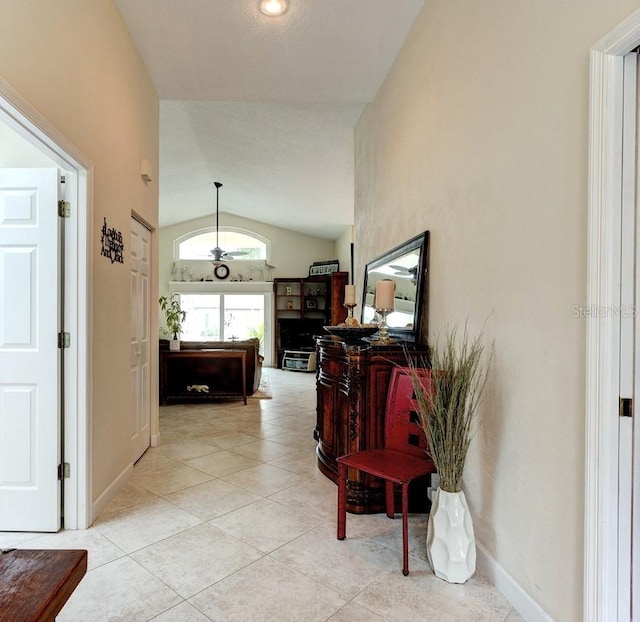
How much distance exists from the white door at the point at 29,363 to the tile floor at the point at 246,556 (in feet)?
0.83

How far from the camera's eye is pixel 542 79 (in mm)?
1644

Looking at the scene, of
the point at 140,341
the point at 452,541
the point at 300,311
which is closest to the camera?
the point at 452,541

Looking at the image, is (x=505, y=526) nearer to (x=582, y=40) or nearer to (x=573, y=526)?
(x=573, y=526)

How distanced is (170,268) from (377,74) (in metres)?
8.09

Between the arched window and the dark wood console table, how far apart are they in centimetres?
510

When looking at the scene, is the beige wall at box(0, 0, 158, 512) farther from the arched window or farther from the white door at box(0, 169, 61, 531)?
the arched window

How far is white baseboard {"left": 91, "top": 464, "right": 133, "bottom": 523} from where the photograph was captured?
2596 millimetres

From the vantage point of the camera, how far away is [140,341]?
3.69 metres

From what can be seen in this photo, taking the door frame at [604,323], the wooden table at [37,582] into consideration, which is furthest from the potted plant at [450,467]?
the wooden table at [37,582]

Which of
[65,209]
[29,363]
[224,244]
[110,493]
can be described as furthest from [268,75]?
[224,244]

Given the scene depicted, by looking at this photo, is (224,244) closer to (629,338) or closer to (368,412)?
(368,412)

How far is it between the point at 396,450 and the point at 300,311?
8174mm

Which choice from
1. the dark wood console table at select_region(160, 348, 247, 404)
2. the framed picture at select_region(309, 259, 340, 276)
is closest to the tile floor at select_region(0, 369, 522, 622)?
the dark wood console table at select_region(160, 348, 247, 404)

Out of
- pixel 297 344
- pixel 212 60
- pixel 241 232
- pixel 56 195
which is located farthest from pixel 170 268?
pixel 56 195
